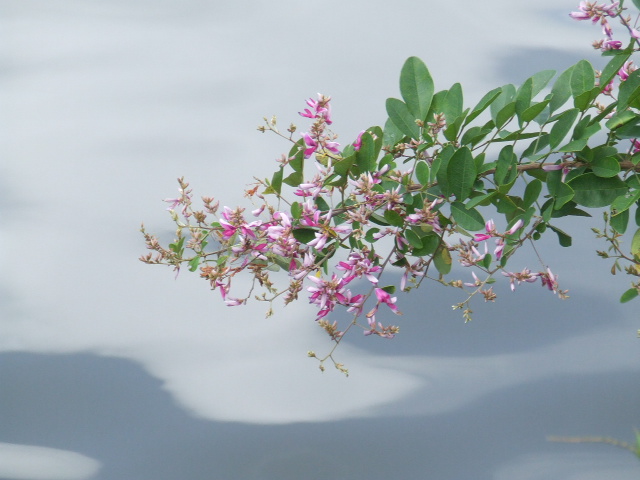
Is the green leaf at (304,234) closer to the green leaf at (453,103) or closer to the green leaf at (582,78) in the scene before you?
the green leaf at (453,103)

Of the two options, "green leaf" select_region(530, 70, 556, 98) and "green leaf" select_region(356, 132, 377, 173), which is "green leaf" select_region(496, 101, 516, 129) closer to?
"green leaf" select_region(530, 70, 556, 98)

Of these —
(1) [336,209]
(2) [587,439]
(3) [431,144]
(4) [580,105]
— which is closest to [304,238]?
(1) [336,209]

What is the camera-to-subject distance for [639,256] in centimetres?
95

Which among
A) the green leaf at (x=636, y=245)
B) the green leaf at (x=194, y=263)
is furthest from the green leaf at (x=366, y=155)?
the green leaf at (x=636, y=245)

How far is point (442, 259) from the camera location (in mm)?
917

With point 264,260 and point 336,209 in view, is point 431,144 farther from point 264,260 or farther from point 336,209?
point 264,260

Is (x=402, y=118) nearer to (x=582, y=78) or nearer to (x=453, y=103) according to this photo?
(x=453, y=103)

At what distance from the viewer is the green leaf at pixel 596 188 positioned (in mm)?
875

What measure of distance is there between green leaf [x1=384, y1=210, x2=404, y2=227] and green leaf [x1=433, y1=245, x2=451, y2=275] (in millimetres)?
70

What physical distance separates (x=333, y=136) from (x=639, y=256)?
1.26 feet

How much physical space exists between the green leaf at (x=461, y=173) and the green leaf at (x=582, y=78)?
158mm

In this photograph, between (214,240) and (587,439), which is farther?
(214,240)

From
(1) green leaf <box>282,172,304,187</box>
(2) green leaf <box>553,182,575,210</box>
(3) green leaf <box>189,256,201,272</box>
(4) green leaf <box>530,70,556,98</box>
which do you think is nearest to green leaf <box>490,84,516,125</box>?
(4) green leaf <box>530,70,556,98</box>

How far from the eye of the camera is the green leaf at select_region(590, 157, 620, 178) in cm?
84
